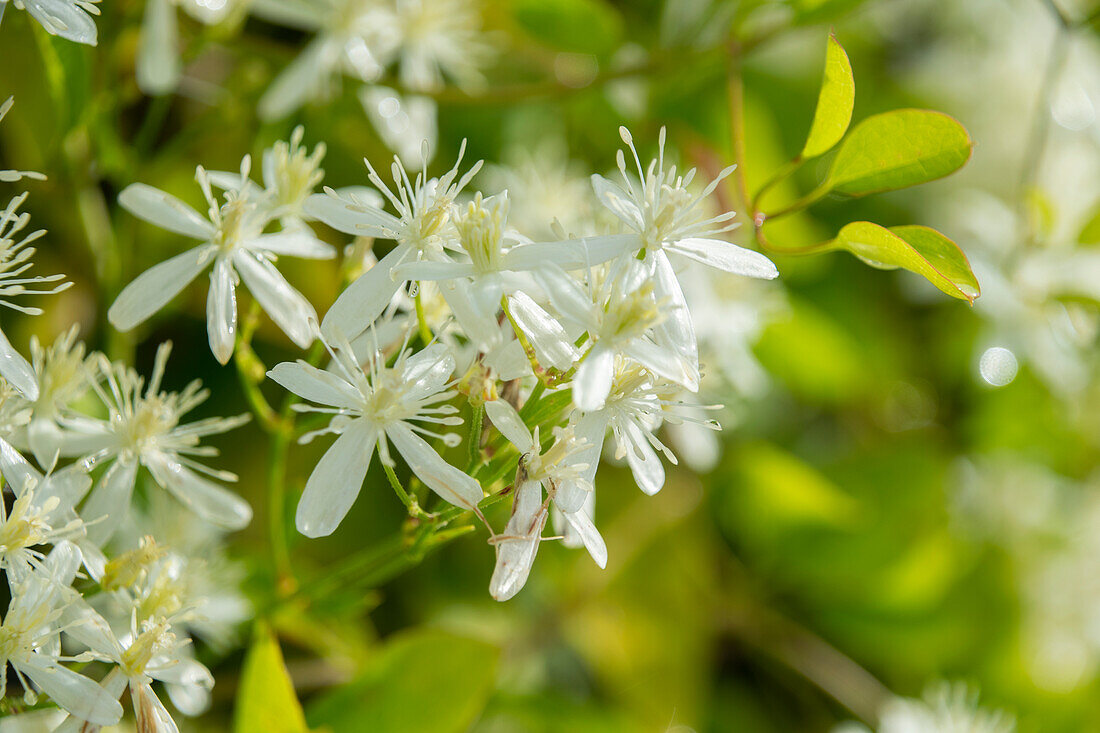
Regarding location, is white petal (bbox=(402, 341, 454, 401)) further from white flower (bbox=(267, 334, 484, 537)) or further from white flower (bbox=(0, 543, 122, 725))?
white flower (bbox=(0, 543, 122, 725))

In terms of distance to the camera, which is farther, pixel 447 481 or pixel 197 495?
pixel 197 495

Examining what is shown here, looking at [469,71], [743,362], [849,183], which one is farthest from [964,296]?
[469,71]

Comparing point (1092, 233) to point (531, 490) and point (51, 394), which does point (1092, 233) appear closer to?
point (531, 490)

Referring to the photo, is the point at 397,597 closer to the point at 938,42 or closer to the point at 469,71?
the point at 469,71

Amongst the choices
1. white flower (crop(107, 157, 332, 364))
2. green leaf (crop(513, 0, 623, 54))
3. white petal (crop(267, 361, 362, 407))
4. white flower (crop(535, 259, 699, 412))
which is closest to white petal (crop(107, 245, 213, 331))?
white flower (crop(107, 157, 332, 364))

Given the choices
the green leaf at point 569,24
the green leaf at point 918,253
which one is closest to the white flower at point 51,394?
the green leaf at point 918,253

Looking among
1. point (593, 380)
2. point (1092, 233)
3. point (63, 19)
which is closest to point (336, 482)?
point (593, 380)

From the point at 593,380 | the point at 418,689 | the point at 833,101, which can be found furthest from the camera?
the point at 418,689

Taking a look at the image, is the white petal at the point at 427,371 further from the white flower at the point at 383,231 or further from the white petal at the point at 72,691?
the white petal at the point at 72,691
